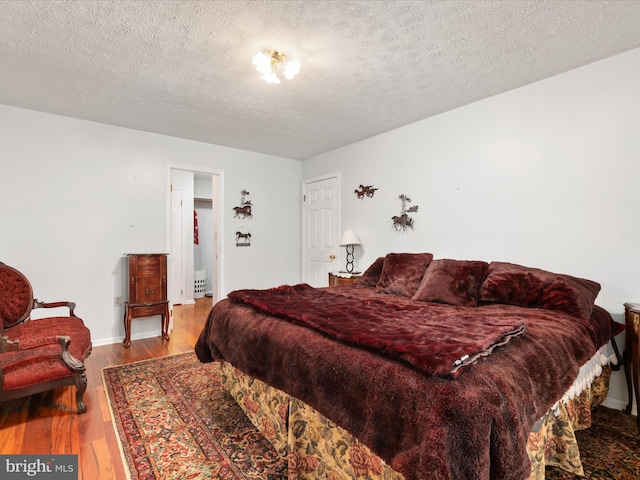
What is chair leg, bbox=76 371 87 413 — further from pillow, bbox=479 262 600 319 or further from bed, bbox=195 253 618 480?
pillow, bbox=479 262 600 319

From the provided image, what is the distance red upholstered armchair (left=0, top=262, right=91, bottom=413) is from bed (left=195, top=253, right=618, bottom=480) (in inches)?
32.9

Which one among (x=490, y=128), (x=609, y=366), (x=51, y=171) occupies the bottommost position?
(x=609, y=366)

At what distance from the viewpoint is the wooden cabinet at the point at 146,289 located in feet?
12.1

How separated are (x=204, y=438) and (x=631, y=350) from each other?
2.84m

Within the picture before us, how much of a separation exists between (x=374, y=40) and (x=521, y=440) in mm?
2240

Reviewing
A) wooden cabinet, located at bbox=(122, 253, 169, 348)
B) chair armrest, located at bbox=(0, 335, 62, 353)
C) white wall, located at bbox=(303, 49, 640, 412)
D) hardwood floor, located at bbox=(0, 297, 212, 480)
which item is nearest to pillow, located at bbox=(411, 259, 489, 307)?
white wall, located at bbox=(303, 49, 640, 412)

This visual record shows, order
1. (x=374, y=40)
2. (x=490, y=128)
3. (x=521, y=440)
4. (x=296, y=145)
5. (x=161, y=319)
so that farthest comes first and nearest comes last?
(x=296, y=145)
(x=161, y=319)
(x=490, y=128)
(x=374, y=40)
(x=521, y=440)

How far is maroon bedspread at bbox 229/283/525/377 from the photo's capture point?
3.96 feet

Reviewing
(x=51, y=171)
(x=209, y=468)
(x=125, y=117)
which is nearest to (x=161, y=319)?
(x=51, y=171)

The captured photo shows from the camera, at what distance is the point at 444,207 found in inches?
134

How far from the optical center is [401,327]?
1.64m

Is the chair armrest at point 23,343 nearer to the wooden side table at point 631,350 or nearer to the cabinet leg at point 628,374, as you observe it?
the wooden side table at point 631,350

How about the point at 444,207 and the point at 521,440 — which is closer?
the point at 521,440

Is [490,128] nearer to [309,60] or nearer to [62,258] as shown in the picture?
[309,60]
